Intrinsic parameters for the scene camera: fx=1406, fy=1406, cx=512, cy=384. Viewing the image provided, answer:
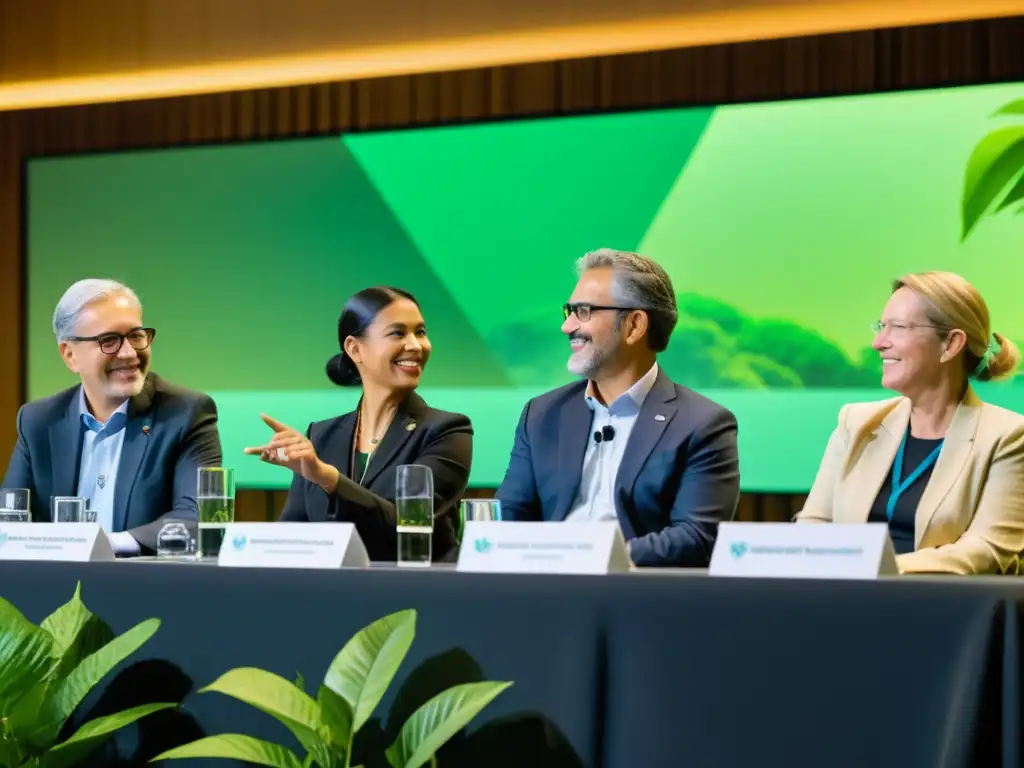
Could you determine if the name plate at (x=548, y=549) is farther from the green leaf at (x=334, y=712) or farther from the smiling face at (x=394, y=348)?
the smiling face at (x=394, y=348)

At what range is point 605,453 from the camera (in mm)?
3061

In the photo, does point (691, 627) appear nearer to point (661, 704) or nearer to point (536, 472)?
point (661, 704)

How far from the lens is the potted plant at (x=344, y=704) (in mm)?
1804

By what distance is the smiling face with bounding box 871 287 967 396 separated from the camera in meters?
2.97

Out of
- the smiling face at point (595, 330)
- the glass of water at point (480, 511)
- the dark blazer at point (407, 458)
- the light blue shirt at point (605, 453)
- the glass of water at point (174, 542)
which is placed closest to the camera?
the glass of water at point (480, 511)

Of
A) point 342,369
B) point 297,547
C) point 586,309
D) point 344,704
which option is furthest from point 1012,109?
point 344,704

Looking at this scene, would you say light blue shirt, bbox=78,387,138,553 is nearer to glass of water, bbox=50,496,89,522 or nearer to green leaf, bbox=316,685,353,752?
glass of water, bbox=50,496,89,522

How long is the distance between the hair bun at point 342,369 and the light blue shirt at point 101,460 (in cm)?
52

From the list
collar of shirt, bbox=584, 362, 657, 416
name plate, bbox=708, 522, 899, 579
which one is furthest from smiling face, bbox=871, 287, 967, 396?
name plate, bbox=708, 522, 899, 579

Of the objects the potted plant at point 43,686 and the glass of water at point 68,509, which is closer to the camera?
the potted plant at point 43,686

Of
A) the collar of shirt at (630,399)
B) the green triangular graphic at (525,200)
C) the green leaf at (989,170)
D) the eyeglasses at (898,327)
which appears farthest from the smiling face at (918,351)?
the green triangular graphic at (525,200)

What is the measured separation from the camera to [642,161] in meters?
4.95

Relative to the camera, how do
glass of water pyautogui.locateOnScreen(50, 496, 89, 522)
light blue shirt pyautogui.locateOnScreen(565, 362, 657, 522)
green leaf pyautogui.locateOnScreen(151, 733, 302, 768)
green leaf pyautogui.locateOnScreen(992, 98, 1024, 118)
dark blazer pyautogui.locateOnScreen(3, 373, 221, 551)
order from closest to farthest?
1. green leaf pyautogui.locateOnScreen(151, 733, 302, 768)
2. glass of water pyautogui.locateOnScreen(50, 496, 89, 522)
3. light blue shirt pyautogui.locateOnScreen(565, 362, 657, 522)
4. dark blazer pyautogui.locateOnScreen(3, 373, 221, 551)
5. green leaf pyautogui.locateOnScreen(992, 98, 1024, 118)

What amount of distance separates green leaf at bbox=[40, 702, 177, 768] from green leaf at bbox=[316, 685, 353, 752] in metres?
0.33
